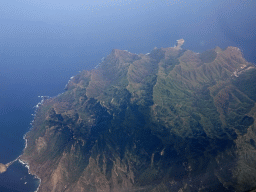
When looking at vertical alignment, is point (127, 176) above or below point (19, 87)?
below

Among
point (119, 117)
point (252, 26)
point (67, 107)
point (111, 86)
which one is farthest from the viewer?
point (252, 26)

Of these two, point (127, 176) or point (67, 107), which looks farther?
point (67, 107)

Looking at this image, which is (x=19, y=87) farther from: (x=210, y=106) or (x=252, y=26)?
(x=252, y=26)

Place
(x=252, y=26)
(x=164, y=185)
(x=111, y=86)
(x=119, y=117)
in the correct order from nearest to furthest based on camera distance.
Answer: (x=164, y=185) → (x=119, y=117) → (x=111, y=86) → (x=252, y=26)

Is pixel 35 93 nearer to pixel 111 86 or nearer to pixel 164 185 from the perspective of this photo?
pixel 111 86

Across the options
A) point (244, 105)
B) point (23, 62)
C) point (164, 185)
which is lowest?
point (164, 185)

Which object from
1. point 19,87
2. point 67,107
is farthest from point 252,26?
point 19,87
